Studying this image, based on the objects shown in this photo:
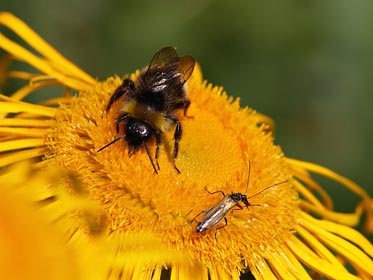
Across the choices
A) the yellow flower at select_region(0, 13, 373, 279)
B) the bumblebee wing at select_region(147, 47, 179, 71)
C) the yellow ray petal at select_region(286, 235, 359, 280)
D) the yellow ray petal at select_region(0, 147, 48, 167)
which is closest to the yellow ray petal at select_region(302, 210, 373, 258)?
the yellow flower at select_region(0, 13, 373, 279)

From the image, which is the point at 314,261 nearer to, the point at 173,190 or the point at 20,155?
the point at 173,190

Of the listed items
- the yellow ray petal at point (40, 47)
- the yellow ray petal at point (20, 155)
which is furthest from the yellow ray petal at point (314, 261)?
the yellow ray petal at point (40, 47)

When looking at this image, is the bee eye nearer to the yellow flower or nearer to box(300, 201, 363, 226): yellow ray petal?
the yellow flower

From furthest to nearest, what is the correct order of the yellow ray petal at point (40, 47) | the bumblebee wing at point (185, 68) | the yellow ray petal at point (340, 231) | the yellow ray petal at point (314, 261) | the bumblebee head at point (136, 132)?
1. the yellow ray petal at point (40, 47)
2. the yellow ray petal at point (340, 231)
3. the bumblebee wing at point (185, 68)
4. the yellow ray petal at point (314, 261)
5. the bumblebee head at point (136, 132)

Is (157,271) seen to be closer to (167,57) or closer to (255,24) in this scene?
(167,57)

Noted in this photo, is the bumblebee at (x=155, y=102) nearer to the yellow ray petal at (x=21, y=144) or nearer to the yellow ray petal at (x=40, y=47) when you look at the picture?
the yellow ray petal at (x=21, y=144)

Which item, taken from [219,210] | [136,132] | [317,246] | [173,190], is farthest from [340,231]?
[136,132]
